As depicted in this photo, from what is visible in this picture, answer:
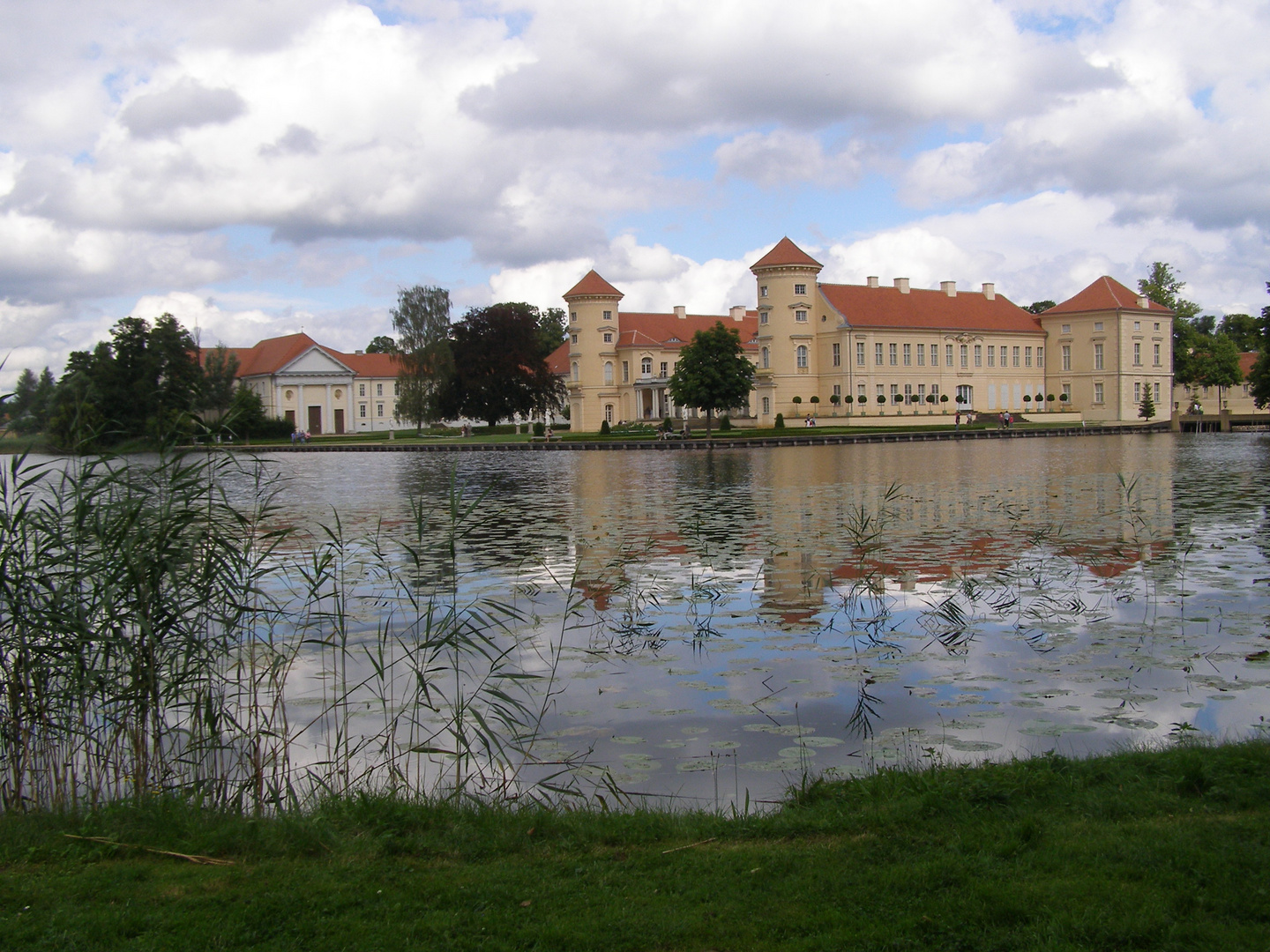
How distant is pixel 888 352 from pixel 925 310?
237 inches

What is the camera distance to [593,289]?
7912 cm

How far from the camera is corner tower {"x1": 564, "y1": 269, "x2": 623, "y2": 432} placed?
79.6m

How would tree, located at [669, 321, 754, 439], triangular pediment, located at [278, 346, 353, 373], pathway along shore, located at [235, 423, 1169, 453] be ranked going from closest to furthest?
pathway along shore, located at [235, 423, 1169, 453] → tree, located at [669, 321, 754, 439] → triangular pediment, located at [278, 346, 353, 373]

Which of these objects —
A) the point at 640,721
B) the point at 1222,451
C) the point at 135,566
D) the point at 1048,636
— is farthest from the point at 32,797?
the point at 1222,451

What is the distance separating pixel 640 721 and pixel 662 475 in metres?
23.3

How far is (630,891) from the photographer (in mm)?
3725

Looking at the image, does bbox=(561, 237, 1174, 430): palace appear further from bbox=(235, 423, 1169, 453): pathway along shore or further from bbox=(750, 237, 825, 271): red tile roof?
bbox=(235, 423, 1169, 453): pathway along shore

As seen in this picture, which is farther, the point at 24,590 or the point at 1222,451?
the point at 1222,451

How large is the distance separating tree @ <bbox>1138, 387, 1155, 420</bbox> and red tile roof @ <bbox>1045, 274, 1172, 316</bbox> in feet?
21.0

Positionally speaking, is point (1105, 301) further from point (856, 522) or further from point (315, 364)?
point (856, 522)

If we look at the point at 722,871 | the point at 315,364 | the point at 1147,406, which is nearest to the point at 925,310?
the point at 1147,406

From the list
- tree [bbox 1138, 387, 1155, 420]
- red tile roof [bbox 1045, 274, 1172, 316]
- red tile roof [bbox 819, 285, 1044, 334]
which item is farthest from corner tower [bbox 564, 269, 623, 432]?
tree [bbox 1138, 387, 1155, 420]

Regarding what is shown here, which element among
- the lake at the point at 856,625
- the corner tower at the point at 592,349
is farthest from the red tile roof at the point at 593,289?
the lake at the point at 856,625

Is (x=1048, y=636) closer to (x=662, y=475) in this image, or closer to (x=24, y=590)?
(x=24, y=590)
